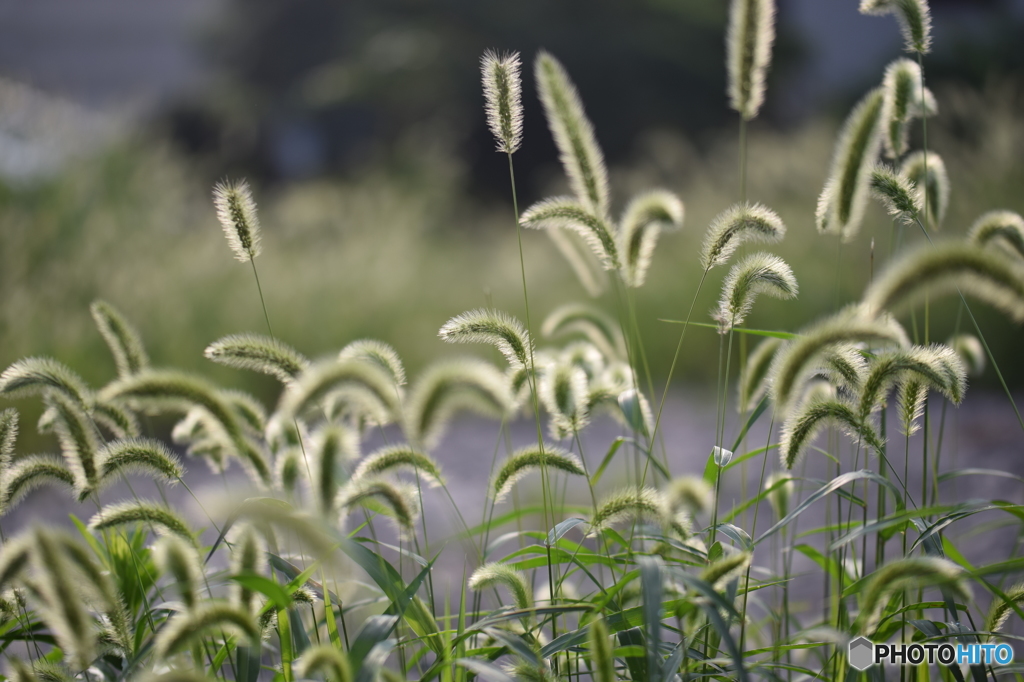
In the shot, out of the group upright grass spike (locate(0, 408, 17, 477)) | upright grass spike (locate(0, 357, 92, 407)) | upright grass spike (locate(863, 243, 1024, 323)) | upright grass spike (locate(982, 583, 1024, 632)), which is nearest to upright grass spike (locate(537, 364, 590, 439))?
upright grass spike (locate(863, 243, 1024, 323))

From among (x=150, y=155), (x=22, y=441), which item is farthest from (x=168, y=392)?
(x=150, y=155)

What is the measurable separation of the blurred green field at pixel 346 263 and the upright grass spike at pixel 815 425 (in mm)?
2940

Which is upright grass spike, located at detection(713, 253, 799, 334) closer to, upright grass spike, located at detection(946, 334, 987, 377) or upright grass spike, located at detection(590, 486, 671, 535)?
upright grass spike, located at detection(590, 486, 671, 535)

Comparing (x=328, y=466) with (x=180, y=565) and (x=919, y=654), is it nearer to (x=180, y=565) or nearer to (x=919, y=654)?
(x=180, y=565)

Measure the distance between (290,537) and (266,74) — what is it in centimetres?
1914

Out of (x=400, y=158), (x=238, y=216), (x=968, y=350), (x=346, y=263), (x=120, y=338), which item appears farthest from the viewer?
(x=400, y=158)

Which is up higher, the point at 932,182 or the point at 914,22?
the point at 914,22

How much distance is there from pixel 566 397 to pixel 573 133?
575mm

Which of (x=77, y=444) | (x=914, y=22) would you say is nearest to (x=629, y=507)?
(x=77, y=444)

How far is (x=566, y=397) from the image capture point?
1.27 m

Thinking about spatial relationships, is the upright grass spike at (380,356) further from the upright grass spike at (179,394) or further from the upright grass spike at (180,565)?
the upright grass spike at (180,565)

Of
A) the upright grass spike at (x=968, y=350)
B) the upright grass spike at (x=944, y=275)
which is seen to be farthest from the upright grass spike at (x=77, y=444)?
the upright grass spike at (x=968, y=350)

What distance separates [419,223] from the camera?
8.28 m

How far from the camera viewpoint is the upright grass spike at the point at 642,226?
146 cm
